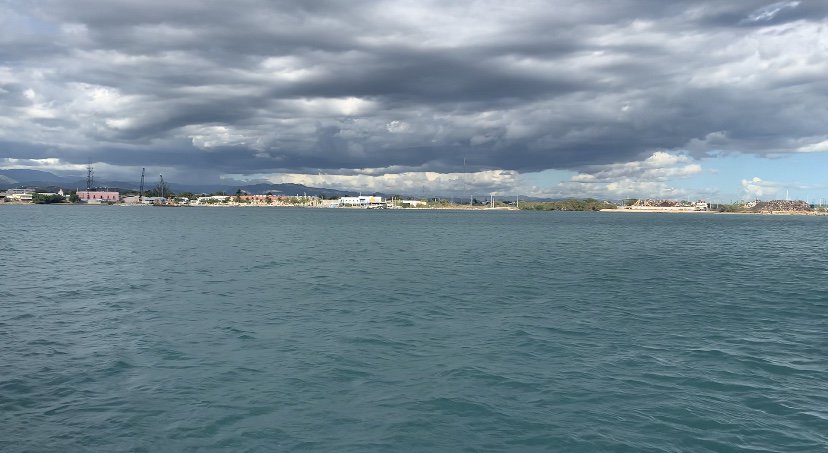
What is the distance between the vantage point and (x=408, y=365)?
71.1ft

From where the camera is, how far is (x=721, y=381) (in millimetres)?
19922

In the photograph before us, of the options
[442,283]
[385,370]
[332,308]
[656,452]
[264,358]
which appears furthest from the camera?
[442,283]

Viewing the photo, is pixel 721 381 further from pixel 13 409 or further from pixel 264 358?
pixel 13 409

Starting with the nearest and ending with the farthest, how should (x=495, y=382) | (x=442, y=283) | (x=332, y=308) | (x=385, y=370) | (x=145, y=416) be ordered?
1. (x=145, y=416)
2. (x=495, y=382)
3. (x=385, y=370)
4. (x=332, y=308)
5. (x=442, y=283)

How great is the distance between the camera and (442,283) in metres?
45.6

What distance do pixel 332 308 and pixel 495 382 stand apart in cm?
1598

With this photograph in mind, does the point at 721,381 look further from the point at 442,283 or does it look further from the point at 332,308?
the point at 442,283

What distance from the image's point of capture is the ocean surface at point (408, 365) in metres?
15.4

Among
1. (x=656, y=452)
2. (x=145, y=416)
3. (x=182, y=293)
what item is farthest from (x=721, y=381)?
(x=182, y=293)

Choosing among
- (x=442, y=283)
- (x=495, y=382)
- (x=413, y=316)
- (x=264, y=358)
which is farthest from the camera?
(x=442, y=283)

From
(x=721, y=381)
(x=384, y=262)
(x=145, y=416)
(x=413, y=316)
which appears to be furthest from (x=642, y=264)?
(x=145, y=416)

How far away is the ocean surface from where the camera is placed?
1535cm

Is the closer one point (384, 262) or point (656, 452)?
point (656, 452)

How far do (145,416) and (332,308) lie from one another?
17670mm
